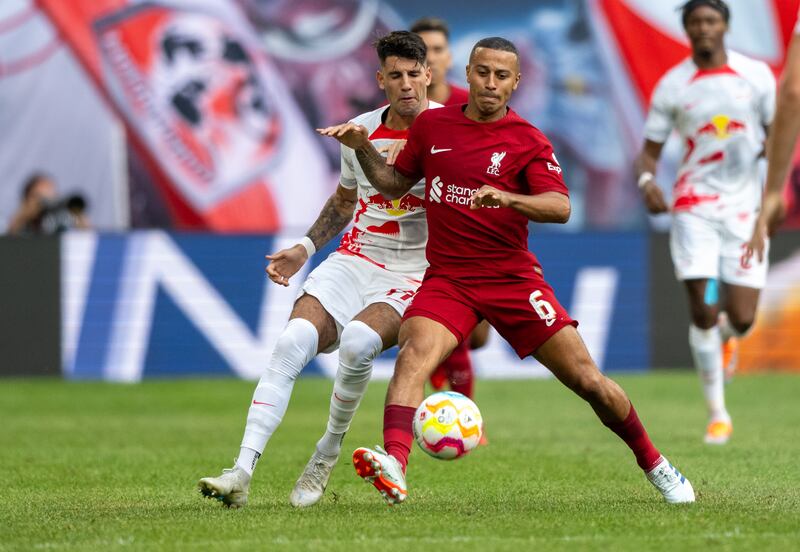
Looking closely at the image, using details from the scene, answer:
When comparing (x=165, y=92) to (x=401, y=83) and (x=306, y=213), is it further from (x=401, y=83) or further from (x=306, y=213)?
(x=401, y=83)


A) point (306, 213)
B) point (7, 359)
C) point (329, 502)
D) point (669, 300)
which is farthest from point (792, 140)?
point (306, 213)

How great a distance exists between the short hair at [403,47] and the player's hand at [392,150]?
419 millimetres

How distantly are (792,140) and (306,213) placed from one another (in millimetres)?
12347

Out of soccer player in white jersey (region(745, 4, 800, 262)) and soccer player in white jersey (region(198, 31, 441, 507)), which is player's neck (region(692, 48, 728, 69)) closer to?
soccer player in white jersey (region(745, 4, 800, 262))

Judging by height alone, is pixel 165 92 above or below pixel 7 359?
above

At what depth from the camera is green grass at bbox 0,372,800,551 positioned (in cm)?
630

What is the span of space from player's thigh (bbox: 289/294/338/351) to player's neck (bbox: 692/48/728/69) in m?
4.52

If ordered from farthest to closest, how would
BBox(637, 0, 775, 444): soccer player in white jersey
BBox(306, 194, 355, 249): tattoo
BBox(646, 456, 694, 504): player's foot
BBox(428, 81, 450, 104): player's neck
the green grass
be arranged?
BBox(637, 0, 775, 444): soccer player in white jersey, BBox(428, 81, 450, 104): player's neck, BBox(306, 194, 355, 249): tattoo, BBox(646, 456, 694, 504): player's foot, the green grass

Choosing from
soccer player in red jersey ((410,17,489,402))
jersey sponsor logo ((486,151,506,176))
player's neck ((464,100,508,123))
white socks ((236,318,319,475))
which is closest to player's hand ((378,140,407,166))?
player's neck ((464,100,508,123))

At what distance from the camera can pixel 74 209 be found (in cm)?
1836

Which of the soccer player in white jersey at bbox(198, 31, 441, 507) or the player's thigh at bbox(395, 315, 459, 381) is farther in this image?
the soccer player in white jersey at bbox(198, 31, 441, 507)

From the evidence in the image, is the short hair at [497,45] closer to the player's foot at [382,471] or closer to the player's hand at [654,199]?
the player's foot at [382,471]

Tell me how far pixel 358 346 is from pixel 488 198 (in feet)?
3.83

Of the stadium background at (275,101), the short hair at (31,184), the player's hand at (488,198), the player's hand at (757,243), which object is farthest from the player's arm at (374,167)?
the short hair at (31,184)
